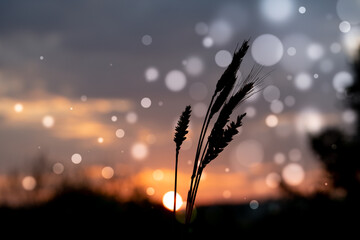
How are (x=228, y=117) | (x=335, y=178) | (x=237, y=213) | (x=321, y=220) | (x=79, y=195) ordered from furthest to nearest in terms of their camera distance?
(x=335, y=178) → (x=321, y=220) → (x=237, y=213) → (x=79, y=195) → (x=228, y=117)

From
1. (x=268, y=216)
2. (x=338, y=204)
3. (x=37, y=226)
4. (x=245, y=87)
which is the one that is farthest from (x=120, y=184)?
(x=245, y=87)

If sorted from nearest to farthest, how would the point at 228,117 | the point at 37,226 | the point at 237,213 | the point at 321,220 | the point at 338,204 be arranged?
the point at 228,117 < the point at 37,226 < the point at 237,213 < the point at 321,220 < the point at 338,204

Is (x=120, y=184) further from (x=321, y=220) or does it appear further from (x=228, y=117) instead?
(x=228, y=117)

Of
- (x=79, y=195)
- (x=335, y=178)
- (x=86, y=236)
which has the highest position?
(x=335, y=178)

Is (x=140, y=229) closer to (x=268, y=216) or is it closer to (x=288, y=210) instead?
(x=268, y=216)

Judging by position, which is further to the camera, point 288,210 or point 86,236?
point 288,210

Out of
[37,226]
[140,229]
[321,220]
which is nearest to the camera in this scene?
[140,229]

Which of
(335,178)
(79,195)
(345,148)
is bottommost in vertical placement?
(79,195)

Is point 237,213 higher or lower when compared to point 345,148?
lower

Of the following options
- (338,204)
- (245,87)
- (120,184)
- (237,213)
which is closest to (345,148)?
(338,204)
